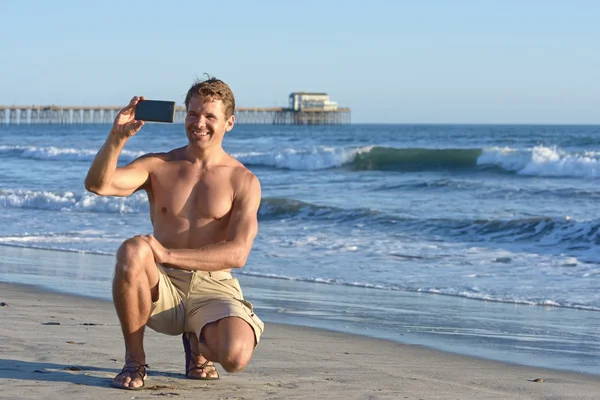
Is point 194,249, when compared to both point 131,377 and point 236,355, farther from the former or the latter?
point 131,377

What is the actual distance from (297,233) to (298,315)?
6.52 metres

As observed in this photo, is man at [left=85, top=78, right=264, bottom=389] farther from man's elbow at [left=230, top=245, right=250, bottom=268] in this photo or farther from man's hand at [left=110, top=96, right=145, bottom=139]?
man's hand at [left=110, top=96, right=145, bottom=139]

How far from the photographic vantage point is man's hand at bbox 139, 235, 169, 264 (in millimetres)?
3908

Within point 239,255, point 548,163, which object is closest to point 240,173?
point 239,255

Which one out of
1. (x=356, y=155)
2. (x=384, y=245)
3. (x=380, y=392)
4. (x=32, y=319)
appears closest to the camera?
(x=380, y=392)

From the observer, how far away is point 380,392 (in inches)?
167

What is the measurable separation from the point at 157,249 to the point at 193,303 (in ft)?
1.13

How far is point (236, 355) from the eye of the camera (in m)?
3.99

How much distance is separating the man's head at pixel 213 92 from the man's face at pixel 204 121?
0.6 inches

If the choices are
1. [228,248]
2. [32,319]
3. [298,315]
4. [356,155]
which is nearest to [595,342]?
[298,315]

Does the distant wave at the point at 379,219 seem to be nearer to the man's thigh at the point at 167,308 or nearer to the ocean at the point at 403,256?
the ocean at the point at 403,256

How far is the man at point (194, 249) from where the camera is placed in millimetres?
3971

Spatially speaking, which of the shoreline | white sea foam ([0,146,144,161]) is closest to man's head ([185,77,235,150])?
the shoreline

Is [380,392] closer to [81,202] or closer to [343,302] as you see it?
[343,302]
